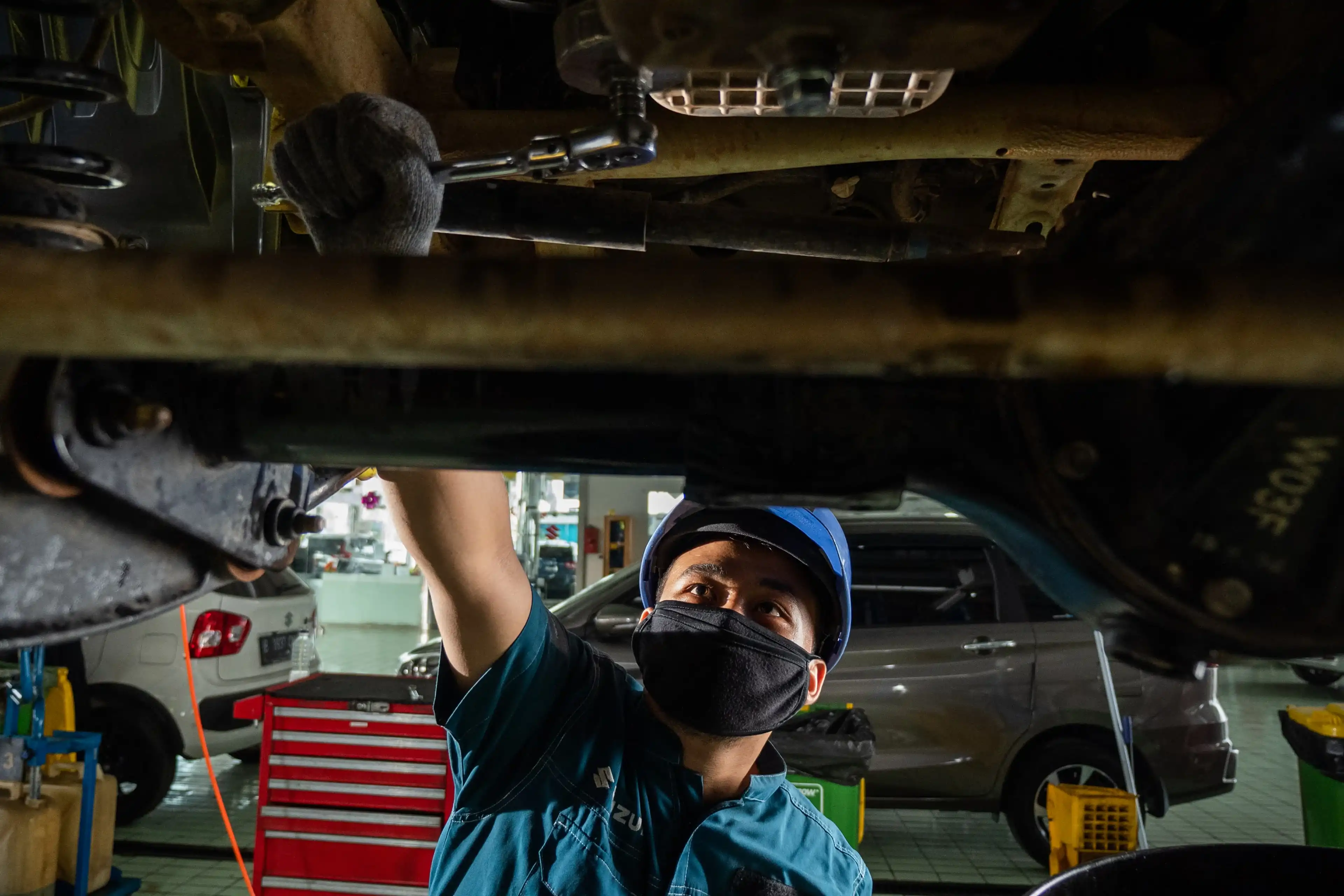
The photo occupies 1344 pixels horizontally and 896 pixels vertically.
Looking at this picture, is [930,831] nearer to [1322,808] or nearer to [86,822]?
[1322,808]

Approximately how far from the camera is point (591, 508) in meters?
9.71

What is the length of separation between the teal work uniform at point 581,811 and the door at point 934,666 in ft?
7.80

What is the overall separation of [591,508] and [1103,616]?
30.3 feet

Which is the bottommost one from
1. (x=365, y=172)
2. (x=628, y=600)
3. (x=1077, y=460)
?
(x=628, y=600)

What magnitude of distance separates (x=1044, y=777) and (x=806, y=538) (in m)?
2.93

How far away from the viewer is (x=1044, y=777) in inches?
145

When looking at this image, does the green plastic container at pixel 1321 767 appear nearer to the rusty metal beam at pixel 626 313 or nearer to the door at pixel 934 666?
the door at pixel 934 666

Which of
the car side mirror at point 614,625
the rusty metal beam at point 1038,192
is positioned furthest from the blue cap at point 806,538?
the car side mirror at point 614,625

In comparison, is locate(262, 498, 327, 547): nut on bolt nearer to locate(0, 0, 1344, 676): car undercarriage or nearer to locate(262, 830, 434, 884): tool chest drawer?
locate(0, 0, 1344, 676): car undercarriage

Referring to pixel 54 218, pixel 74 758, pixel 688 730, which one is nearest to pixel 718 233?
pixel 54 218

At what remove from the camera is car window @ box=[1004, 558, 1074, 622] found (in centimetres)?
382

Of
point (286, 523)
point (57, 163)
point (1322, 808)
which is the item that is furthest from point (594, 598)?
point (57, 163)

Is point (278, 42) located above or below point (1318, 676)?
above

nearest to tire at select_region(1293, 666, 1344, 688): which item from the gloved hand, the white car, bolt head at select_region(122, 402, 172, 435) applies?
the white car
